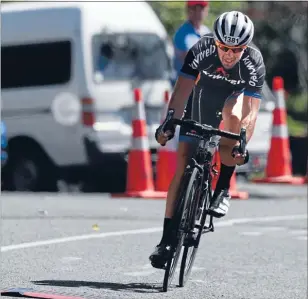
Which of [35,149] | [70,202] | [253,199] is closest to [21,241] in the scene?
[70,202]

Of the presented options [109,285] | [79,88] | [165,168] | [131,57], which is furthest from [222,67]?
[131,57]

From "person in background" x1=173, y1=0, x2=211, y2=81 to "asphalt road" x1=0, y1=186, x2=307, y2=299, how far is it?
1.55m

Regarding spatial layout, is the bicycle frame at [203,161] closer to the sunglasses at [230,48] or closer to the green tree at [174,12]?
the sunglasses at [230,48]

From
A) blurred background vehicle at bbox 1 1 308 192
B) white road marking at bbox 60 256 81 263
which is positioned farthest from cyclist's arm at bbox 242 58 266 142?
blurred background vehicle at bbox 1 1 308 192

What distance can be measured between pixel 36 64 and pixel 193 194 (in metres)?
8.35

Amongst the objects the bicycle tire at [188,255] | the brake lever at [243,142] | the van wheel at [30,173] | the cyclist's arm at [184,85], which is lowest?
the van wheel at [30,173]

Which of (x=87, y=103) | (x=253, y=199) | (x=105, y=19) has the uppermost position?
(x=105, y=19)

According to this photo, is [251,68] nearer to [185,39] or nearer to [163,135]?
[163,135]

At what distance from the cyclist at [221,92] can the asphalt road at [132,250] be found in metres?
0.55

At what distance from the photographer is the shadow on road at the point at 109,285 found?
24.7ft

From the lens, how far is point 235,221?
11.5m

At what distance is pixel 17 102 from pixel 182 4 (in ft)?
22.4

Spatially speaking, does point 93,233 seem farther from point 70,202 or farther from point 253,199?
point 253,199

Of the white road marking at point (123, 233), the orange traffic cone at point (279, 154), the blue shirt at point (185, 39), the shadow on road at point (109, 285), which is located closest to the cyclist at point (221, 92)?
the shadow on road at point (109, 285)
